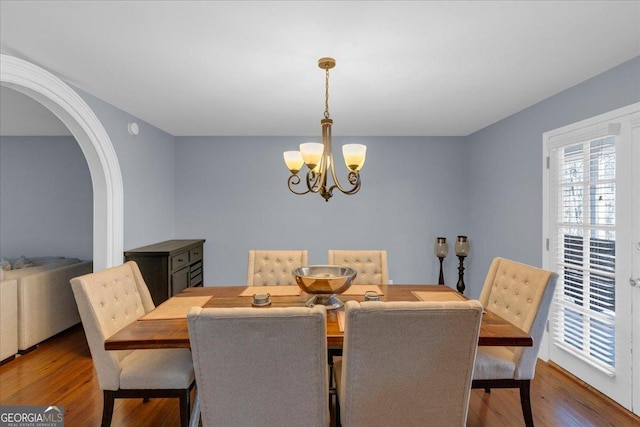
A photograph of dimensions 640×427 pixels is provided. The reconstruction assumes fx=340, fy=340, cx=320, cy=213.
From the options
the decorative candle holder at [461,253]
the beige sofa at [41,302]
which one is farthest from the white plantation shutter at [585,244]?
the beige sofa at [41,302]

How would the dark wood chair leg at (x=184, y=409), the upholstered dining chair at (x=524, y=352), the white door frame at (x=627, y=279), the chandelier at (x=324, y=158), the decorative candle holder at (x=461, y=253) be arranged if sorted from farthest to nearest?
the decorative candle holder at (x=461, y=253)
the white door frame at (x=627, y=279)
the chandelier at (x=324, y=158)
the upholstered dining chair at (x=524, y=352)
the dark wood chair leg at (x=184, y=409)

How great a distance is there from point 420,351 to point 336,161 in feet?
10.7

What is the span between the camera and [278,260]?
289 cm

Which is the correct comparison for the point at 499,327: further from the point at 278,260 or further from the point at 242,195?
the point at 242,195

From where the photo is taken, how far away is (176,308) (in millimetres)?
2004

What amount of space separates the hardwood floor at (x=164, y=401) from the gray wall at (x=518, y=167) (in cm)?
111

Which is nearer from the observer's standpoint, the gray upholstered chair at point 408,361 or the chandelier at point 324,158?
the gray upholstered chair at point 408,361

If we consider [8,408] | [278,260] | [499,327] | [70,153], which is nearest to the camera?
[499,327]

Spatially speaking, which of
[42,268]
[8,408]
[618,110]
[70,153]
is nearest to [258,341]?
[8,408]

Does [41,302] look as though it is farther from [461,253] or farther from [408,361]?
[461,253]

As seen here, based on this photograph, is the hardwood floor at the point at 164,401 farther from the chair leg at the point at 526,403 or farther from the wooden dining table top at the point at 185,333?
the wooden dining table top at the point at 185,333

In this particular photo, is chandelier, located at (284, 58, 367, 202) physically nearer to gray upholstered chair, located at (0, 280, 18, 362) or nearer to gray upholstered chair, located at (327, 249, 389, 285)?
gray upholstered chair, located at (327, 249, 389, 285)

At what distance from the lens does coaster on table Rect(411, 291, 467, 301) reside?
7.20 ft

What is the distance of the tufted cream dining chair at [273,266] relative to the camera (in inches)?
112
